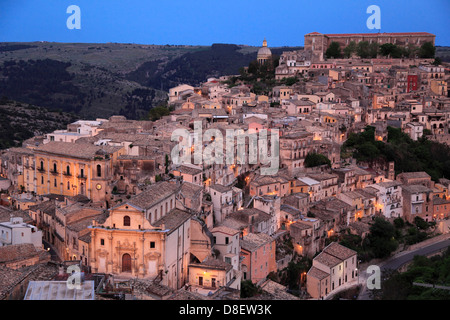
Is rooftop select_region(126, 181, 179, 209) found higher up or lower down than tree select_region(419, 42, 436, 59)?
lower down

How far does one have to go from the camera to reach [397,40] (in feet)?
208

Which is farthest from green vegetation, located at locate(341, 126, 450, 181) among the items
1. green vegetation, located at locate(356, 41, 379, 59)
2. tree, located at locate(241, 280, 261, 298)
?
tree, located at locate(241, 280, 261, 298)

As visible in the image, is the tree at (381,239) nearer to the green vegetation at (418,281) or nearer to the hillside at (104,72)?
the green vegetation at (418,281)

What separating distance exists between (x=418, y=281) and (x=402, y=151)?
1769 cm

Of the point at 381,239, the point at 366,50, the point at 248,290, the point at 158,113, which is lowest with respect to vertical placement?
the point at 381,239

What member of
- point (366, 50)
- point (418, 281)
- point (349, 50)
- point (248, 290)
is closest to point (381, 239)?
point (418, 281)

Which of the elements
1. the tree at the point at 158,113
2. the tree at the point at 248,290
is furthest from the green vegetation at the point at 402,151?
the tree at the point at 248,290

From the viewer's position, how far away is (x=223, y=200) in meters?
27.5

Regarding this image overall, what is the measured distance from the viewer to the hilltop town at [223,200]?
2050 cm

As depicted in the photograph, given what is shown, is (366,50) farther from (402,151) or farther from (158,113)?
(158,113)

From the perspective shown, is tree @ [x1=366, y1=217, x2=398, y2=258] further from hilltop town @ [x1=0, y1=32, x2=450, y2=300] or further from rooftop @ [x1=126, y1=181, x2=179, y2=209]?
rooftop @ [x1=126, y1=181, x2=179, y2=209]

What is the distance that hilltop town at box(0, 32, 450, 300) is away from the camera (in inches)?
807

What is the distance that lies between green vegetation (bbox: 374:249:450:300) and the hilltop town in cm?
228

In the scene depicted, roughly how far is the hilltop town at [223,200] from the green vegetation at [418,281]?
7.48 feet
